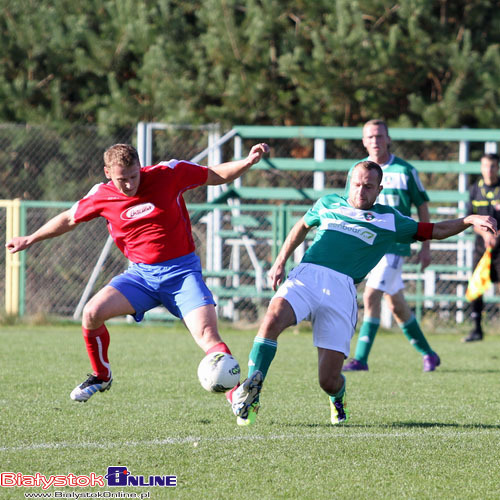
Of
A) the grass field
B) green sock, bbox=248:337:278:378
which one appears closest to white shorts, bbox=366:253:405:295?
the grass field

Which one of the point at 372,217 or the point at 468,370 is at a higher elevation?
the point at 372,217

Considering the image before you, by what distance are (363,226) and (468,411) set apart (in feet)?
5.09

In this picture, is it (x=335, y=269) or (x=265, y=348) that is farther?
(x=335, y=269)

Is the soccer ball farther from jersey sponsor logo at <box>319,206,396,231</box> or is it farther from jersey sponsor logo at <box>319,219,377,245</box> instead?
jersey sponsor logo at <box>319,206,396,231</box>

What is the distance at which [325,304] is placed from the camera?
18.5 ft

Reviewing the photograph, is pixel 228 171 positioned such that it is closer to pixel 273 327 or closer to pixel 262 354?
pixel 273 327

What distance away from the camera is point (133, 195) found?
589 cm

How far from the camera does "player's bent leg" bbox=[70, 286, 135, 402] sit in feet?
19.0

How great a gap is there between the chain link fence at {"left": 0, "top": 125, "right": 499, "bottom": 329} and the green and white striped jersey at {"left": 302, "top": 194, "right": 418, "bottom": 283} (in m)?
6.97

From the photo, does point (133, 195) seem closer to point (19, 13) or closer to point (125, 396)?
point (125, 396)

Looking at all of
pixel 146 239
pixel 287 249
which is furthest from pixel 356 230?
pixel 146 239

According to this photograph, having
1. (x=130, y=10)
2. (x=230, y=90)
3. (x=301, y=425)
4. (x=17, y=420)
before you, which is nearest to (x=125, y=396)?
(x=17, y=420)

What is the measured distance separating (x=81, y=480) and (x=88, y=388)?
181cm

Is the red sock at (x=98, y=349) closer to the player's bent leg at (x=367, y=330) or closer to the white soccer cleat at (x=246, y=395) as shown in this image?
the white soccer cleat at (x=246, y=395)
